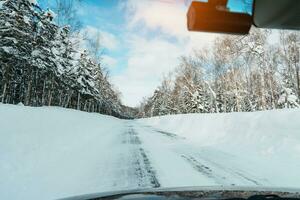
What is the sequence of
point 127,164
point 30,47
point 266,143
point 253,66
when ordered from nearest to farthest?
point 127,164
point 266,143
point 30,47
point 253,66

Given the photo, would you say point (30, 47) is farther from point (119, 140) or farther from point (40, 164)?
point (40, 164)

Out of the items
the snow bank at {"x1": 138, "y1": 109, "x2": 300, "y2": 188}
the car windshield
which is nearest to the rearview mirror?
the car windshield

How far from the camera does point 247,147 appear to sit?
547 inches

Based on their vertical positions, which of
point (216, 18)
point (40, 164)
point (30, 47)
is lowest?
point (40, 164)

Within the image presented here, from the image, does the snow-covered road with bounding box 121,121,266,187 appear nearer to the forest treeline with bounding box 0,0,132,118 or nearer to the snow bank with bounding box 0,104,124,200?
the snow bank with bounding box 0,104,124,200

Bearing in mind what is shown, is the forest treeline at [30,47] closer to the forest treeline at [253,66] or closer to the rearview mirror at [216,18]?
the forest treeline at [253,66]

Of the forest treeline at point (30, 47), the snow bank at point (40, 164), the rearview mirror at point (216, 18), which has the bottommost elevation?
the snow bank at point (40, 164)

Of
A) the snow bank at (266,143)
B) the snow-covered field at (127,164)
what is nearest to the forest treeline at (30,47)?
the snow-covered field at (127,164)

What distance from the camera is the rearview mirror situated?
57.5 inches

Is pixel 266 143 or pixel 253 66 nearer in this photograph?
pixel 266 143

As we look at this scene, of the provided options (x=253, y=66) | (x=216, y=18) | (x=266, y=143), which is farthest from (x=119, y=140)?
(x=253, y=66)

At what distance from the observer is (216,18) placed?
1528mm

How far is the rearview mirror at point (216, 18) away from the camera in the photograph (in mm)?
1461

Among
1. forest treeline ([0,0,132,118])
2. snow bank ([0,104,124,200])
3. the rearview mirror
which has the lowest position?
snow bank ([0,104,124,200])
